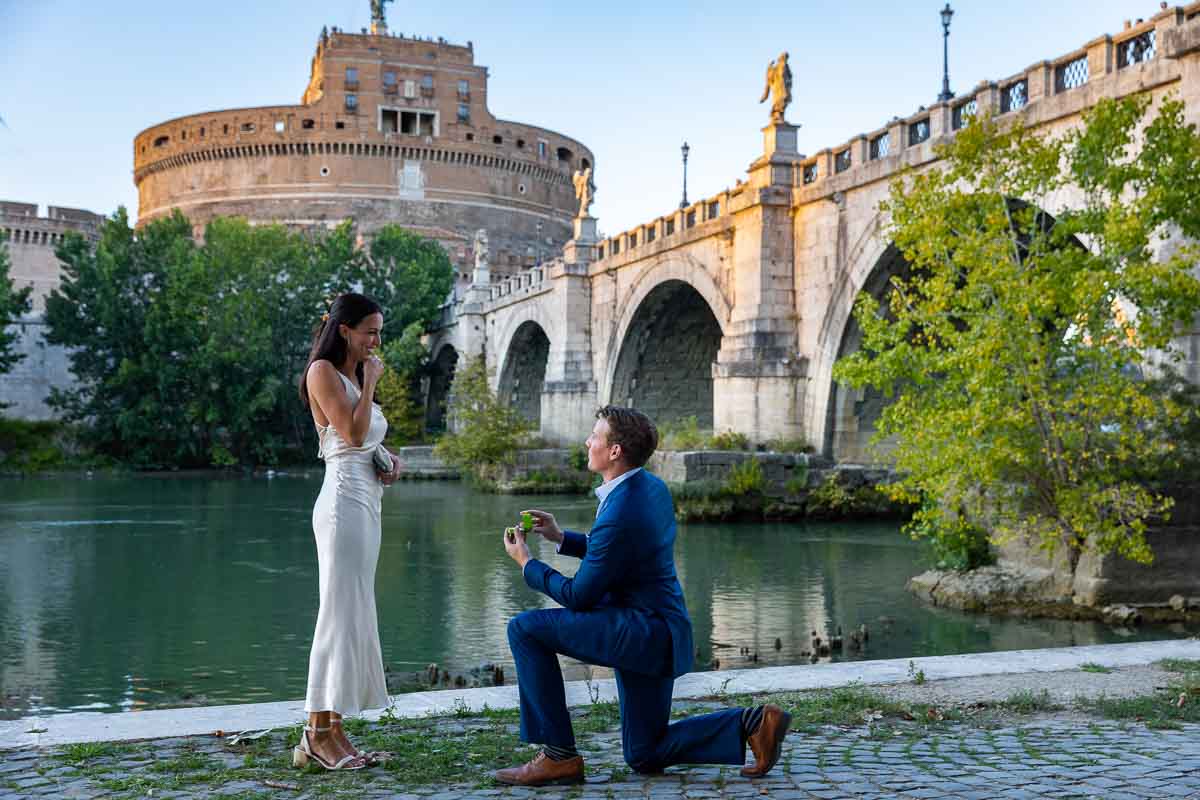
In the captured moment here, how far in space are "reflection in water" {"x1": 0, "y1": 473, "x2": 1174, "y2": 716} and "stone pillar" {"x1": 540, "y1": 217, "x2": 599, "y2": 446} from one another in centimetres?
1176

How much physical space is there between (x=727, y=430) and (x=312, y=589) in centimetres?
1118

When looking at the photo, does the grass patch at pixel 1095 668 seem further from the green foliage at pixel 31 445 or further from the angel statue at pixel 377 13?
the angel statue at pixel 377 13

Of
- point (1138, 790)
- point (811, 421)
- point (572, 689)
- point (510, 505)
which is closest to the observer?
point (1138, 790)

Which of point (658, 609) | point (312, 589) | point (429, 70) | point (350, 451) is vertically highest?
point (429, 70)

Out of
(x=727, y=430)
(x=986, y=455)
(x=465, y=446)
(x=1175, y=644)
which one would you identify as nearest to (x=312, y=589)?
(x=986, y=455)

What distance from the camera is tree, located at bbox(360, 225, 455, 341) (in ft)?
155

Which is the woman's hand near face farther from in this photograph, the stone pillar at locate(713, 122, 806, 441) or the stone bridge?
the stone pillar at locate(713, 122, 806, 441)

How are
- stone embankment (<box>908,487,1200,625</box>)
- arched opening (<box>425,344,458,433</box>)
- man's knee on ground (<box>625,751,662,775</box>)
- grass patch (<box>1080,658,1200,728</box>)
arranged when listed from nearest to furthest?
man's knee on ground (<box>625,751,662,775</box>), grass patch (<box>1080,658,1200,728</box>), stone embankment (<box>908,487,1200,625</box>), arched opening (<box>425,344,458,433</box>)

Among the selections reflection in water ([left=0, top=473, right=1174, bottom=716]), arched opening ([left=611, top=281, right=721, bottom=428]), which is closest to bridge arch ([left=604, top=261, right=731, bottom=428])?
arched opening ([left=611, top=281, right=721, bottom=428])

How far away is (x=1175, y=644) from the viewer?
6738 millimetres

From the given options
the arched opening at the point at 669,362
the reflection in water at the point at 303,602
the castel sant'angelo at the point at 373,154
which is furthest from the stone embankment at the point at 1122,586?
the castel sant'angelo at the point at 373,154

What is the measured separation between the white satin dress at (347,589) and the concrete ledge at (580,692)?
0.73 m

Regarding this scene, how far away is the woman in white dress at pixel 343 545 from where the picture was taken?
166 inches

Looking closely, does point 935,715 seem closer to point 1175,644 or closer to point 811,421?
point 1175,644
